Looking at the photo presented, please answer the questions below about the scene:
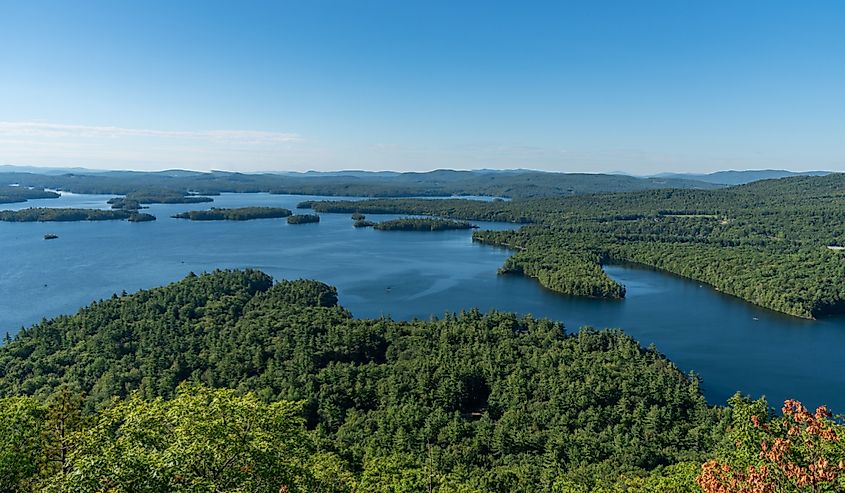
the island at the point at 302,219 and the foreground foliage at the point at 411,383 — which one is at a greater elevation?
the island at the point at 302,219

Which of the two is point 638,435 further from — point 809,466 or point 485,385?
point 809,466

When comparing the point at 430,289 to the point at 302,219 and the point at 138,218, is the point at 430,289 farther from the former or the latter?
the point at 138,218

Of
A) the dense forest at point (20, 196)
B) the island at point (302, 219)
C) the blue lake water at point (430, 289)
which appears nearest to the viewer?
the blue lake water at point (430, 289)

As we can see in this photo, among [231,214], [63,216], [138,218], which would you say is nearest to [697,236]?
[231,214]

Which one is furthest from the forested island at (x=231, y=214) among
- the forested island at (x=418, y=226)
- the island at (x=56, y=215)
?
the forested island at (x=418, y=226)

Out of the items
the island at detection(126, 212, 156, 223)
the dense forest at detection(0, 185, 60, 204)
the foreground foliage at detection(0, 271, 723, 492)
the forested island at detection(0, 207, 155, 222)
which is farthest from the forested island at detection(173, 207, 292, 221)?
the foreground foliage at detection(0, 271, 723, 492)

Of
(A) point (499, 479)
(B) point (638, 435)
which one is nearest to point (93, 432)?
(A) point (499, 479)

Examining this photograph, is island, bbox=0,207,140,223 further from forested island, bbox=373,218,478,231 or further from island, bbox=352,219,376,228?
forested island, bbox=373,218,478,231

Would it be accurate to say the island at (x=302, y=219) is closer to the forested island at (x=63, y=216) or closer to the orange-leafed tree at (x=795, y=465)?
the forested island at (x=63, y=216)
